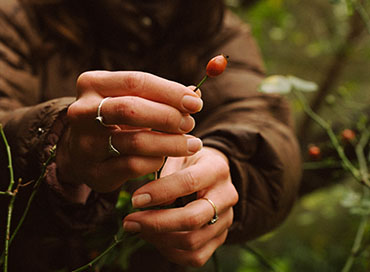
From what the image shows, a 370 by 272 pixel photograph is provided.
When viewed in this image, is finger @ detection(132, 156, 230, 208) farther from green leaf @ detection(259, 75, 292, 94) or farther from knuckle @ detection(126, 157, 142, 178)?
green leaf @ detection(259, 75, 292, 94)

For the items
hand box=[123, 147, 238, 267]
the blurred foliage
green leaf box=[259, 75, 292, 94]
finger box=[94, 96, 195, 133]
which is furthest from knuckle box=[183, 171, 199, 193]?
the blurred foliage

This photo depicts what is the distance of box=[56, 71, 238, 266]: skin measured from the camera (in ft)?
1.38

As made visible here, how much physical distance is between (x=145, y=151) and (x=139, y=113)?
0.18 feet

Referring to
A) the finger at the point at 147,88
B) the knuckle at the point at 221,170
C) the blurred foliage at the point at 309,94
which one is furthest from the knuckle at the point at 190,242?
the blurred foliage at the point at 309,94

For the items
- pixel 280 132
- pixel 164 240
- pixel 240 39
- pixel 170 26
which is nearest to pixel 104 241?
pixel 164 240

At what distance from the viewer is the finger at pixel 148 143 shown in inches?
16.9

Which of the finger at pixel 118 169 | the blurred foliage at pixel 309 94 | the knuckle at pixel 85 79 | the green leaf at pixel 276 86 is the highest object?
the knuckle at pixel 85 79

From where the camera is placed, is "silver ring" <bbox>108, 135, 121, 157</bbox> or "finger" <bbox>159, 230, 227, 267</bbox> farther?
"finger" <bbox>159, 230, 227, 267</bbox>

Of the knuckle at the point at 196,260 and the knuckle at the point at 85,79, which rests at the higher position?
the knuckle at the point at 85,79

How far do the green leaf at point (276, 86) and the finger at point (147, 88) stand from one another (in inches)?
17.7

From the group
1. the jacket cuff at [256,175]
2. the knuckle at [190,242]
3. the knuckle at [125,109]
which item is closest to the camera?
the knuckle at [125,109]

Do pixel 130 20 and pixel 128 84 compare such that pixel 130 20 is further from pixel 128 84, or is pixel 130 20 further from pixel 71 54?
pixel 128 84

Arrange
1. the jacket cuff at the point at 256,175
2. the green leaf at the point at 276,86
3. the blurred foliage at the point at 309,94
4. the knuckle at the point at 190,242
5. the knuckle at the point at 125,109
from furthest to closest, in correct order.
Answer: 1. the blurred foliage at the point at 309,94
2. the green leaf at the point at 276,86
3. the jacket cuff at the point at 256,175
4. the knuckle at the point at 190,242
5. the knuckle at the point at 125,109

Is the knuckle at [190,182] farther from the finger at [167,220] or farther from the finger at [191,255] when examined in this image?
the finger at [191,255]
